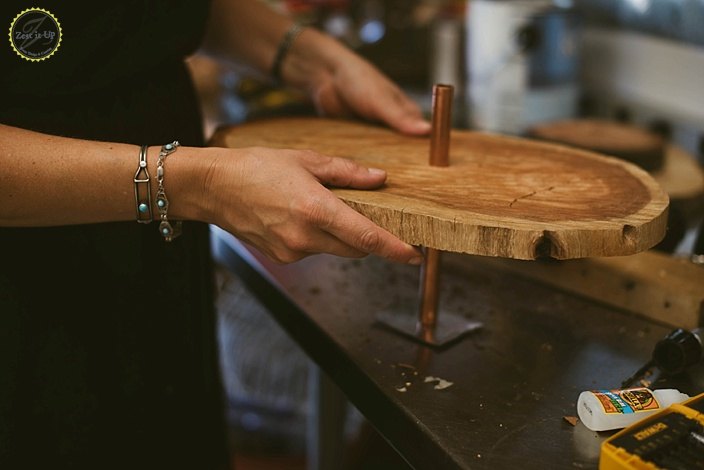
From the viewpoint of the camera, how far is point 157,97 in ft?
3.52

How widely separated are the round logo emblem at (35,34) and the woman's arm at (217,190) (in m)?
0.11

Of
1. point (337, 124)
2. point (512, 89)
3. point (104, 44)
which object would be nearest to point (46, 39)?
point (104, 44)

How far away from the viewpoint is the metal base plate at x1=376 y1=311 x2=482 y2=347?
1.02 meters

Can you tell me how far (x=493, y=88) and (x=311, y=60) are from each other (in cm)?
70

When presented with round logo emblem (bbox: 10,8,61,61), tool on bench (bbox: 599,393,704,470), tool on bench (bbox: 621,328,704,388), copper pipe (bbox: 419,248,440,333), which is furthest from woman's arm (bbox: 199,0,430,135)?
tool on bench (bbox: 599,393,704,470)

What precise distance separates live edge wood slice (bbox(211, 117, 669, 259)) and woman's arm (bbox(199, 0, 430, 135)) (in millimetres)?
73

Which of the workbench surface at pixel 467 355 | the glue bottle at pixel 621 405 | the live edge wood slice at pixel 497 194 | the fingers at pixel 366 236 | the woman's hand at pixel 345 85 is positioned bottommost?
the workbench surface at pixel 467 355

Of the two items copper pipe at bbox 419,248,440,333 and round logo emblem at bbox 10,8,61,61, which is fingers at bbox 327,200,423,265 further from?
round logo emblem at bbox 10,8,61,61

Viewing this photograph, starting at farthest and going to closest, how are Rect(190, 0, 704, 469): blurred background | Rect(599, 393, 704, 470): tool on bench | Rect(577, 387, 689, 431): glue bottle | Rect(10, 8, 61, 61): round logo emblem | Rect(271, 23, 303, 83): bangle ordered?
Rect(190, 0, 704, 469): blurred background → Rect(271, 23, 303, 83): bangle → Rect(10, 8, 61, 61): round logo emblem → Rect(577, 387, 689, 431): glue bottle → Rect(599, 393, 704, 470): tool on bench

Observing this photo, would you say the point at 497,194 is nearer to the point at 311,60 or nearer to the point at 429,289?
the point at 429,289

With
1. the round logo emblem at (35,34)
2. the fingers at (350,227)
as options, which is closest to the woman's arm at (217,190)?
the fingers at (350,227)

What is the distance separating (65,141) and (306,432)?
154cm

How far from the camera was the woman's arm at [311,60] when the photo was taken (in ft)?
4.09

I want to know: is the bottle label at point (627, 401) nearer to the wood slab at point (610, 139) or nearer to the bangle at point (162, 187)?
the bangle at point (162, 187)
